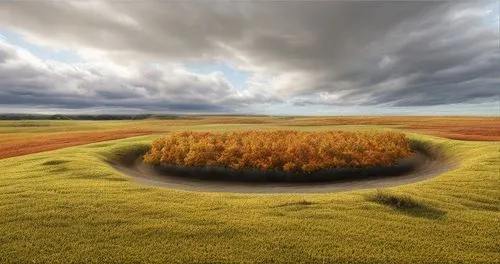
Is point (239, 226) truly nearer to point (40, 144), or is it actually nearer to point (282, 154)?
point (282, 154)

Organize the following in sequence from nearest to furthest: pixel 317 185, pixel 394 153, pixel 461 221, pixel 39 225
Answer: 1. pixel 39 225
2. pixel 461 221
3. pixel 317 185
4. pixel 394 153

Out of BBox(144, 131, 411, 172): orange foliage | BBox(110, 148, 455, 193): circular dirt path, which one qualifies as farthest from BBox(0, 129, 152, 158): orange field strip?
BBox(144, 131, 411, 172): orange foliage

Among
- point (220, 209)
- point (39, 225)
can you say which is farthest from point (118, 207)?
point (220, 209)

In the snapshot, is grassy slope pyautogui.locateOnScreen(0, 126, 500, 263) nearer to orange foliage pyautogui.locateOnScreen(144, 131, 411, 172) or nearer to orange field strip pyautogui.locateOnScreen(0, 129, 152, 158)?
orange foliage pyautogui.locateOnScreen(144, 131, 411, 172)

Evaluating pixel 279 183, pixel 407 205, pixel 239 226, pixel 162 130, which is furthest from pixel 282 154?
pixel 162 130

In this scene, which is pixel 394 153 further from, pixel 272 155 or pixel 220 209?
pixel 220 209

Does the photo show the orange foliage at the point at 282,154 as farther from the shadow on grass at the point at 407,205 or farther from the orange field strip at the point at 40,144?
the orange field strip at the point at 40,144

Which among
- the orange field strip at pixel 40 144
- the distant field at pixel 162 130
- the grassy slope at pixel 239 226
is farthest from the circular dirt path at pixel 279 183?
the distant field at pixel 162 130
